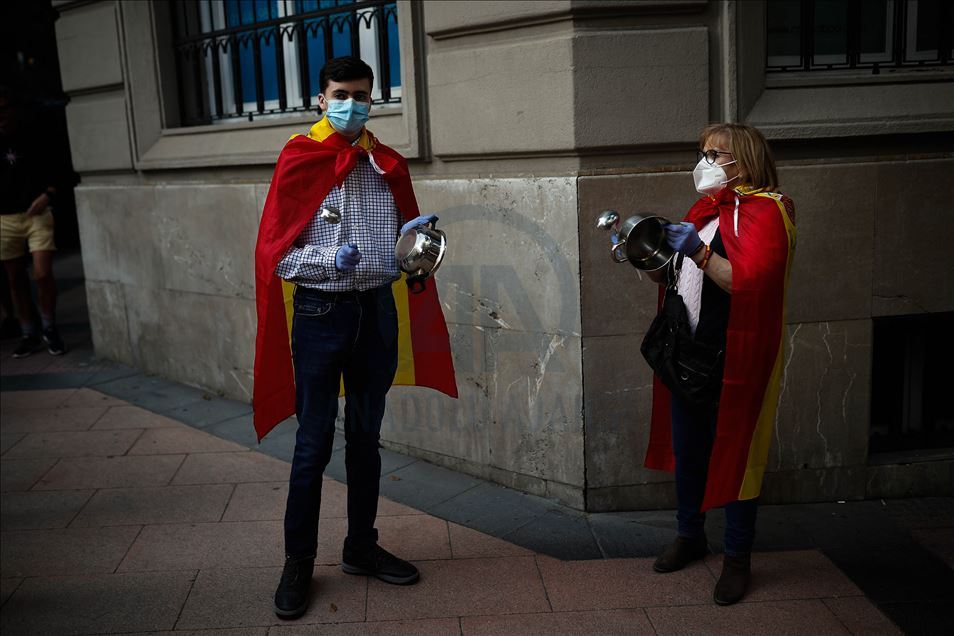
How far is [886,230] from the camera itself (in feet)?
14.7

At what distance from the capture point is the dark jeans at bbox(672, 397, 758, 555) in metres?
3.67

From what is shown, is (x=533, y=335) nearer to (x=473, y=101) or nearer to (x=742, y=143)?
(x=473, y=101)

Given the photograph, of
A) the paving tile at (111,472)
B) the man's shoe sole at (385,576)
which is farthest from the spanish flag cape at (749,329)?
the paving tile at (111,472)

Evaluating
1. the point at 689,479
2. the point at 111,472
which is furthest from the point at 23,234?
the point at 689,479

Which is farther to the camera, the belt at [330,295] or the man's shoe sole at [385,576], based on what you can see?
the man's shoe sole at [385,576]

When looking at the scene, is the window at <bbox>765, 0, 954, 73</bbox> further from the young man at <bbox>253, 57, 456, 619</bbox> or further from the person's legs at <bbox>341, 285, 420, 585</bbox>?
the person's legs at <bbox>341, 285, 420, 585</bbox>

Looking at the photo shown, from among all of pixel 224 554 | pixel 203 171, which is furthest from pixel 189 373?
pixel 224 554

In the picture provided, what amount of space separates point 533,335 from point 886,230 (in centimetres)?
177

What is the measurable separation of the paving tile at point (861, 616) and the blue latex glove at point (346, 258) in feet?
7.41

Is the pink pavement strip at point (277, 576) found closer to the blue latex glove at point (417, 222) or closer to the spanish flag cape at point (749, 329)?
the spanish flag cape at point (749, 329)

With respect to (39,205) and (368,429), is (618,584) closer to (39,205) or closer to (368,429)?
(368,429)

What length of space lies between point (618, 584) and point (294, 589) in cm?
131

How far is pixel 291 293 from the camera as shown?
13.9 ft

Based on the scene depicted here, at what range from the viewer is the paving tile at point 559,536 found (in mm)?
4160
